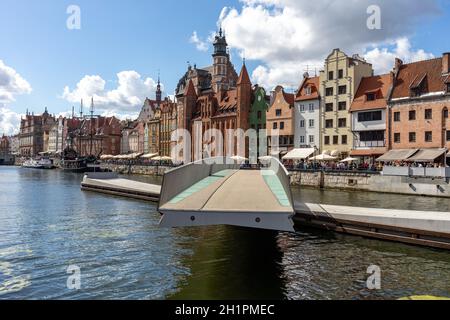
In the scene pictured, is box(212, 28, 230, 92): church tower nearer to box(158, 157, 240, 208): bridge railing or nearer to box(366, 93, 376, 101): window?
box(366, 93, 376, 101): window

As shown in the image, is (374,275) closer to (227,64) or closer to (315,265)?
(315,265)

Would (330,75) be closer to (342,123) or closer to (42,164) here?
(342,123)

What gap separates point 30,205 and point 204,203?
28.1m

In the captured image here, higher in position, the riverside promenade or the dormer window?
the dormer window

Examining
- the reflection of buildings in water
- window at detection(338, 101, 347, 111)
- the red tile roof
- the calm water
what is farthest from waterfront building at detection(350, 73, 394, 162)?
the reflection of buildings in water

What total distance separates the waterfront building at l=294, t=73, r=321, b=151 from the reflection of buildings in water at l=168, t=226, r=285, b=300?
50213mm

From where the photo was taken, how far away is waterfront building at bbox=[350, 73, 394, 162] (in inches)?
2384

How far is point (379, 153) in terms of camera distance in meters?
60.2

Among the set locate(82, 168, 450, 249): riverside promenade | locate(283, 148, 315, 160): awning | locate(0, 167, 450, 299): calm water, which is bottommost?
locate(0, 167, 450, 299): calm water

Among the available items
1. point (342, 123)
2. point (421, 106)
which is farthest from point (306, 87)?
point (421, 106)

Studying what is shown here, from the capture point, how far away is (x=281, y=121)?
255ft

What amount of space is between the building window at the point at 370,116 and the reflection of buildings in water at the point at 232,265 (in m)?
43.6

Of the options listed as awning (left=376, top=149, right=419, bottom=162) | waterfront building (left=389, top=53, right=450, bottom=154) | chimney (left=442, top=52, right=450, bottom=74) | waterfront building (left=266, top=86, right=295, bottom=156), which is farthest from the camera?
waterfront building (left=266, top=86, right=295, bottom=156)

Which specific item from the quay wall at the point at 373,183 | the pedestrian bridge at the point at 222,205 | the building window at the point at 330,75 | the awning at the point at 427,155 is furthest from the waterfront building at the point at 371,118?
the pedestrian bridge at the point at 222,205
